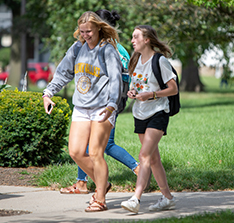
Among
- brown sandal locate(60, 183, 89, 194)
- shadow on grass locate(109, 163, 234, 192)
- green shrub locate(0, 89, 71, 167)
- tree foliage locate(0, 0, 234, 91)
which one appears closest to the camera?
brown sandal locate(60, 183, 89, 194)

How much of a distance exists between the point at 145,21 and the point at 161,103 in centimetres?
1003

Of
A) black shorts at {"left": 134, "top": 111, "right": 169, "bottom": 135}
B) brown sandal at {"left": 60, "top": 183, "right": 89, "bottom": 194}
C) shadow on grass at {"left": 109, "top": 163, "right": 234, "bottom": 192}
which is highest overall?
black shorts at {"left": 134, "top": 111, "right": 169, "bottom": 135}

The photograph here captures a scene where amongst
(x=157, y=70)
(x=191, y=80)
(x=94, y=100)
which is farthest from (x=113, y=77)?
(x=191, y=80)

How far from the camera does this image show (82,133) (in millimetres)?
4180

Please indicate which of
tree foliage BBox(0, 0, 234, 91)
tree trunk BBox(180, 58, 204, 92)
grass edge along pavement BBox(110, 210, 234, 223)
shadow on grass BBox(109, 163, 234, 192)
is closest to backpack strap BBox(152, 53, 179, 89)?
grass edge along pavement BBox(110, 210, 234, 223)

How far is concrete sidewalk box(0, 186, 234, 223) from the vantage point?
154 inches

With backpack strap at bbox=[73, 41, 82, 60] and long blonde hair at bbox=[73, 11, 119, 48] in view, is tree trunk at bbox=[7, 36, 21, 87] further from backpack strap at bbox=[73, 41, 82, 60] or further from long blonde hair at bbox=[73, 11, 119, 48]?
long blonde hair at bbox=[73, 11, 119, 48]

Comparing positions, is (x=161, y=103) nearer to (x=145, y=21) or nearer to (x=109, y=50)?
(x=109, y=50)

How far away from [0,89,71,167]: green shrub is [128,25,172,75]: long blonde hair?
225 centimetres

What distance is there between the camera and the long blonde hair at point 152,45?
4145mm

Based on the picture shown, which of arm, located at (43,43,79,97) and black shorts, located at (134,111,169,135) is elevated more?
arm, located at (43,43,79,97)

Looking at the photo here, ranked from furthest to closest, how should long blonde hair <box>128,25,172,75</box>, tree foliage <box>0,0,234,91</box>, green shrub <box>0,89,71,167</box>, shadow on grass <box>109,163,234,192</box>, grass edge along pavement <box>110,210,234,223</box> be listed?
tree foliage <box>0,0,234,91</box>, green shrub <box>0,89,71,167</box>, shadow on grass <box>109,163,234,192</box>, long blonde hair <box>128,25,172,75</box>, grass edge along pavement <box>110,210,234,223</box>

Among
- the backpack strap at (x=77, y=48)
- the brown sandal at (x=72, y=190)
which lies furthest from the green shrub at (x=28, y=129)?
the backpack strap at (x=77, y=48)

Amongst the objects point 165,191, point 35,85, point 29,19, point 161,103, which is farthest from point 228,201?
point 35,85
